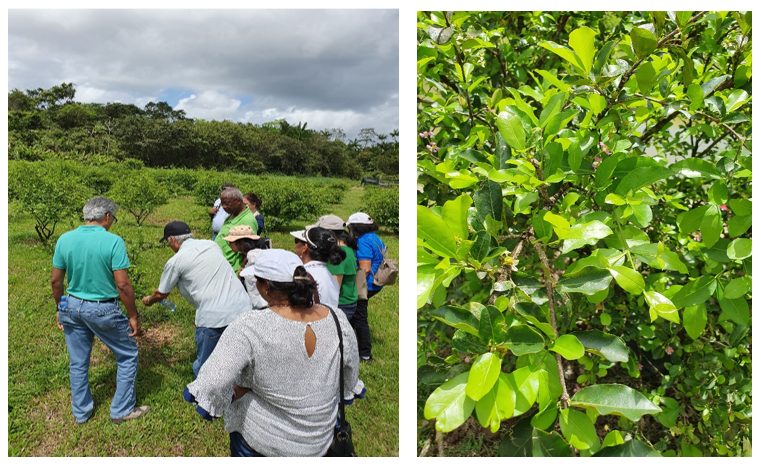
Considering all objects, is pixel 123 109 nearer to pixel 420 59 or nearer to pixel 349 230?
pixel 349 230

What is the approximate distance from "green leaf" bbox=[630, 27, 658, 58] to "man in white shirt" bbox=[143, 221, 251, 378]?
1925 millimetres

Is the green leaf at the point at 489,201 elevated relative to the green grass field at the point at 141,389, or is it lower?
elevated

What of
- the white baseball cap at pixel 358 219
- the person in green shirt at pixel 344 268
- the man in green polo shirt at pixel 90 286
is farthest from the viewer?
the white baseball cap at pixel 358 219

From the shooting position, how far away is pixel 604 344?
0.86 meters

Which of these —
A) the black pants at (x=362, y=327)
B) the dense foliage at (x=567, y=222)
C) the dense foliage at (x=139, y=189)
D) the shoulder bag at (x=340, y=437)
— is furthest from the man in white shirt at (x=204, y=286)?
the dense foliage at (x=139, y=189)

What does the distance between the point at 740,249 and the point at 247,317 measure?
3.58 feet

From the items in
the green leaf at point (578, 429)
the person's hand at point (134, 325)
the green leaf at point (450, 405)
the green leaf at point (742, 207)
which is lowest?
the person's hand at point (134, 325)

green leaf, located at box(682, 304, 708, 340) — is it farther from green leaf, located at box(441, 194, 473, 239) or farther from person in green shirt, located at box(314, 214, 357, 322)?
person in green shirt, located at box(314, 214, 357, 322)

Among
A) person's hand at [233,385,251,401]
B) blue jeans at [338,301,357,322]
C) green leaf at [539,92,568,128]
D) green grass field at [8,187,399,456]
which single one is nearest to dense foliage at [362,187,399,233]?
green grass field at [8,187,399,456]

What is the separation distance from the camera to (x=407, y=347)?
1.09 metres

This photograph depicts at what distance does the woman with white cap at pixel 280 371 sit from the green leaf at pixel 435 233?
0.66 meters

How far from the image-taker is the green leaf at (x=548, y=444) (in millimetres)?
856

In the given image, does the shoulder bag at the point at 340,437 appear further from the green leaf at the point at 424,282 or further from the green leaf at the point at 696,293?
the green leaf at the point at 696,293

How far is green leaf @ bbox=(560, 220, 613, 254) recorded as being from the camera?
2.85ft
